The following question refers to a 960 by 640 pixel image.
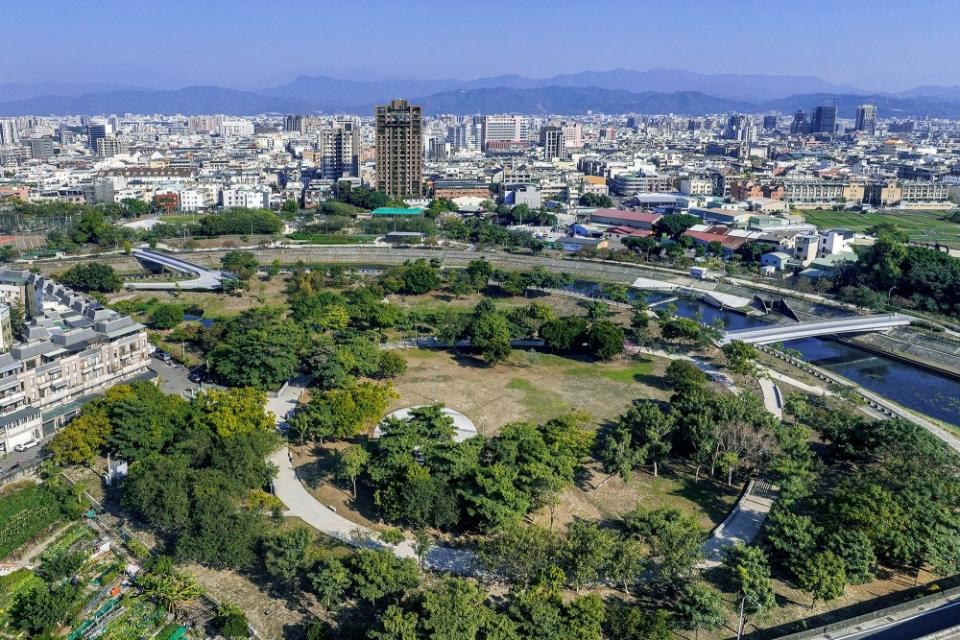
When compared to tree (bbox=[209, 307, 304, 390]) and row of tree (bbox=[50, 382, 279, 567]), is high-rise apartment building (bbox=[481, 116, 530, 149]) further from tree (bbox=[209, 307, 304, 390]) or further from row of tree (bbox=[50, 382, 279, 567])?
row of tree (bbox=[50, 382, 279, 567])

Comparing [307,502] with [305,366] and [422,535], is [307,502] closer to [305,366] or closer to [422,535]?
Answer: [422,535]

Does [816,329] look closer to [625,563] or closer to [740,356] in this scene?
[740,356]

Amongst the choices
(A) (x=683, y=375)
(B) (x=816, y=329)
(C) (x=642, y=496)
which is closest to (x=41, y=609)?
(C) (x=642, y=496)

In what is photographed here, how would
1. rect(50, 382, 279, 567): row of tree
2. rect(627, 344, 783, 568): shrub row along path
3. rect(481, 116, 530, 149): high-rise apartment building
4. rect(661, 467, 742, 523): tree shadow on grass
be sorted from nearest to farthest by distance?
rect(50, 382, 279, 567): row of tree, rect(627, 344, 783, 568): shrub row along path, rect(661, 467, 742, 523): tree shadow on grass, rect(481, 116, 530, 149): high-rise apartment building

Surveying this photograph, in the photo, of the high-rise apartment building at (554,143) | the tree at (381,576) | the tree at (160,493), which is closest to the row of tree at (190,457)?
the tree at (160,493)

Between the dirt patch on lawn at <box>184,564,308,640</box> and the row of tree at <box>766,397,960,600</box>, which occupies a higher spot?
the row of tree at <box>766,397,960,600</box>

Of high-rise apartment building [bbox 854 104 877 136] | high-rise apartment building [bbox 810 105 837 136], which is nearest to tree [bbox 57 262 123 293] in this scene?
high-rise apartment building [bbox 810 105 837 136]
